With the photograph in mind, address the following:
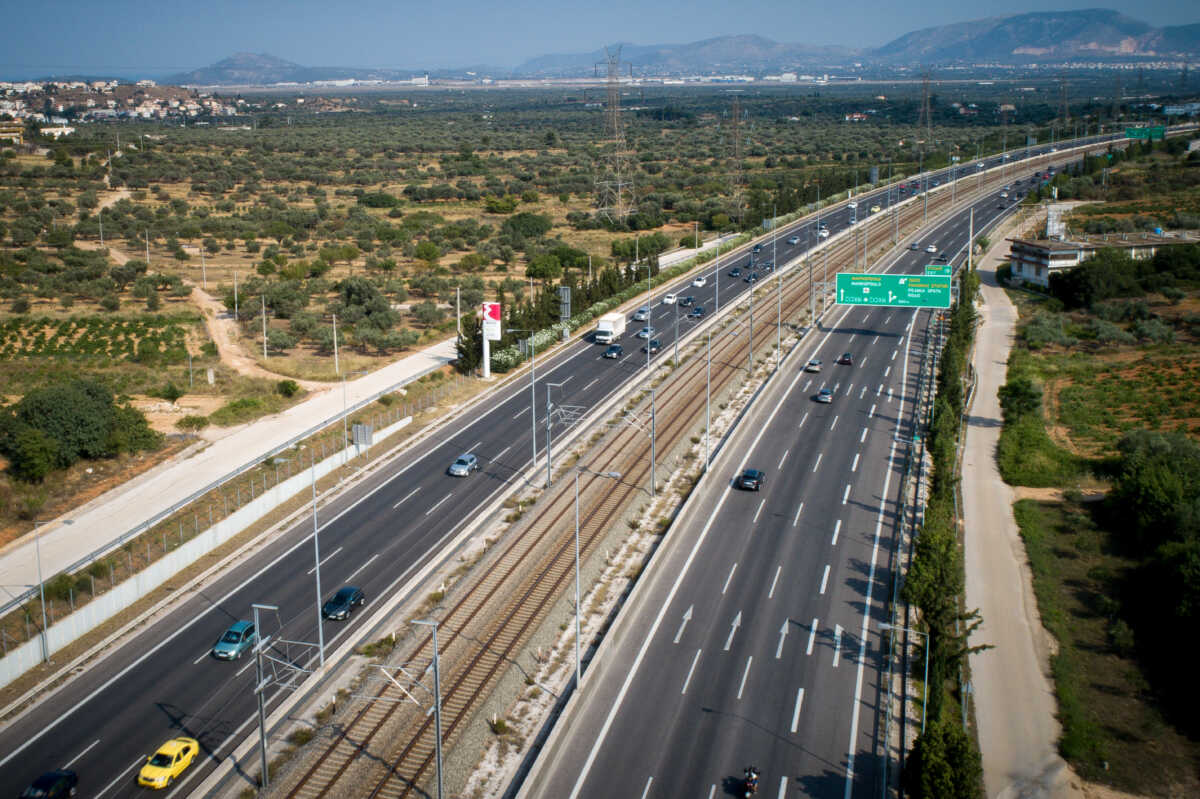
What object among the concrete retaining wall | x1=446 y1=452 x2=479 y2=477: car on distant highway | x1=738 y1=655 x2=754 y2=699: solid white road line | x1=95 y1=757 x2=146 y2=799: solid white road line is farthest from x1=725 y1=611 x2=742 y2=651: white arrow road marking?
the concrete retaining wall

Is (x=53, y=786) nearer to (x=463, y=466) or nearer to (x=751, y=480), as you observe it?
(x=463, y=466)

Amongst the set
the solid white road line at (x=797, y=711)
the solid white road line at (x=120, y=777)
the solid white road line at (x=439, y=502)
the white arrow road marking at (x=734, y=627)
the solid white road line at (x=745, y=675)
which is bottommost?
the solid white road line at (x=120, y=777)

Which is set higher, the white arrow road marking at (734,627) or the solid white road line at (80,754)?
the white arrow road marking at (734,627)

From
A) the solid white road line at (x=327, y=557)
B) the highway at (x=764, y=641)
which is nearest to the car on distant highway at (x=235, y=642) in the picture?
the solid white road line at (x=327, y=557)

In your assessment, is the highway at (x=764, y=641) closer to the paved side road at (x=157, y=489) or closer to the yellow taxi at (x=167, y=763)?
the yellow taxi at (x=167, y=763)

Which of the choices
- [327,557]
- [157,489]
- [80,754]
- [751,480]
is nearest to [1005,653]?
[751,480]

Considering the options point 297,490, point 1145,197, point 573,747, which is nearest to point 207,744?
point 573,747

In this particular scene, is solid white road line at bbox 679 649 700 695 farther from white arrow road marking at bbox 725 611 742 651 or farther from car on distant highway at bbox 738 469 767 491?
car on distant highway at bbox 738 469 767 491
